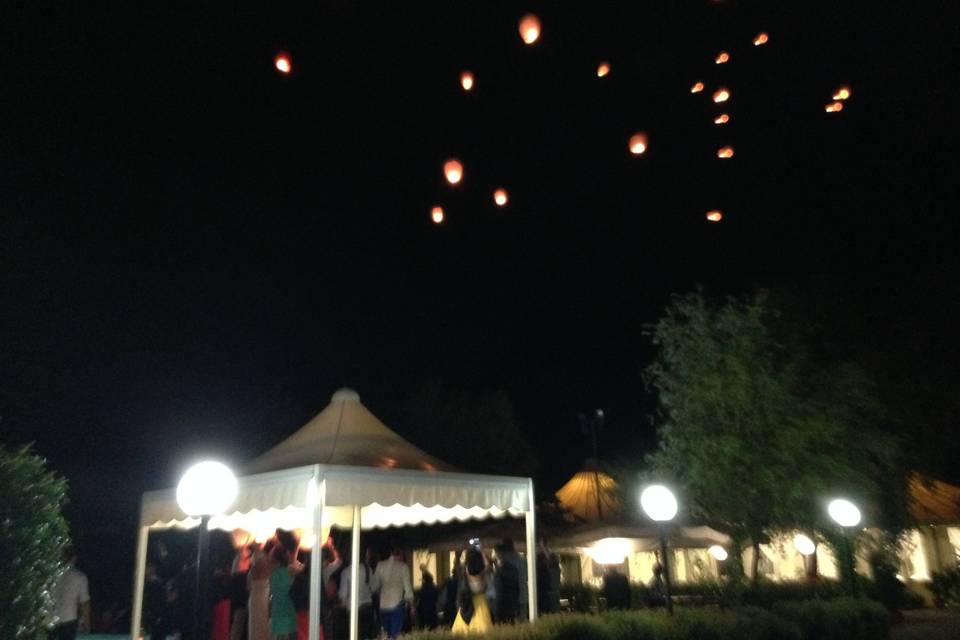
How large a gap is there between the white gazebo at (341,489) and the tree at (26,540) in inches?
94.1

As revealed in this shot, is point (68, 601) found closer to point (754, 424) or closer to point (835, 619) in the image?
point (835, 619)

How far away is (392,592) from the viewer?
11547mm

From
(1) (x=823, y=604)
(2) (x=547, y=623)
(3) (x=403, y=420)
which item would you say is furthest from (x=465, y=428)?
(2) (x=547, y=623)

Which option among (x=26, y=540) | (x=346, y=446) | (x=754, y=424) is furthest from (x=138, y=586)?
(x=754, y=424)

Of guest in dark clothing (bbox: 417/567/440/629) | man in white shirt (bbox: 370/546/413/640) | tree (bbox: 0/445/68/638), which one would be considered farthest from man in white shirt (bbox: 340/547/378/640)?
tree (bbox: 0/445/68/638)

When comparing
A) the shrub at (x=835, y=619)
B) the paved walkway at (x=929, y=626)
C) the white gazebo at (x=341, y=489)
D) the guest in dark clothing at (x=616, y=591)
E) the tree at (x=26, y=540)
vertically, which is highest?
the white gazebo at (x=341, y=489)

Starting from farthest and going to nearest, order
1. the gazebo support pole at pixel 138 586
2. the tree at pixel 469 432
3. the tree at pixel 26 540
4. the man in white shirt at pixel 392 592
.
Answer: the tree at pixel 469 432, the man in white shirt at pixel 392 592, the gazebo support pole at pixel 138 586, the tree at pixel 26 540

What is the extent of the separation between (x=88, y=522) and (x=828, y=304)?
1839 centimetres

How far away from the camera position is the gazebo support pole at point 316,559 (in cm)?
859

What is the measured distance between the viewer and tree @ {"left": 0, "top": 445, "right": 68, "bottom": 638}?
616 cm

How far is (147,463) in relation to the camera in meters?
20.1

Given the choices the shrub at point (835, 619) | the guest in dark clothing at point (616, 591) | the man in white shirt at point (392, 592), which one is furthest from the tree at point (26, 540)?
the shrub at point (835, 619)

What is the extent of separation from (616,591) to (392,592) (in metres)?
4.01

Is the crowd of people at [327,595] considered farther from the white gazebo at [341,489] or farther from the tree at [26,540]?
the tree at [26,540]
